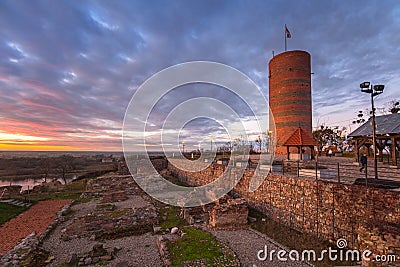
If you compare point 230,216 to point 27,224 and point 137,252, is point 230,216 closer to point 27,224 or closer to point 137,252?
point 137,252

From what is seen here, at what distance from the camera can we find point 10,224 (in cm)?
1375

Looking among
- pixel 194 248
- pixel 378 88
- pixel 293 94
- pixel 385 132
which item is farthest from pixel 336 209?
pixel 293 94

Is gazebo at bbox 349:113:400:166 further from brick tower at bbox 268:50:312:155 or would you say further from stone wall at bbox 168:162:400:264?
brick tower at bbox 268:50:312:155

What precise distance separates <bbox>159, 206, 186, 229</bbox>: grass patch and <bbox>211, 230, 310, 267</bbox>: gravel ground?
2.65m

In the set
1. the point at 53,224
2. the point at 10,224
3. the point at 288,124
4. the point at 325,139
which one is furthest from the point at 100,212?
the point at 325,139

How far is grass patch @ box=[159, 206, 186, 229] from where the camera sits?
478 inches

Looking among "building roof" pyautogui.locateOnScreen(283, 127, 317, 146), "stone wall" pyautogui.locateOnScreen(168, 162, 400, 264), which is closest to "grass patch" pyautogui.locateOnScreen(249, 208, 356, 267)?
"stone wall" pyautogui.locateOnScreen(168, 162, 400, 264)

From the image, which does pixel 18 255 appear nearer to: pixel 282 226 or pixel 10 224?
pixel 10 224

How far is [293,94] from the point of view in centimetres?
2642

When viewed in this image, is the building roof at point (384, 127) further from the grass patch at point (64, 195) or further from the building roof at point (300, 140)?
the grass patch at point (64, 195)

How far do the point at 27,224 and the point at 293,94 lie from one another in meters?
28.9

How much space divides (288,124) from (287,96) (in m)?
3.65

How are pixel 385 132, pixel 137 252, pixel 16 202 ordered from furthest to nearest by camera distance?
pixel 16 202, pixel 385 132, pixel 137 252

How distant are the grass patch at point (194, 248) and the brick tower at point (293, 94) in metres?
21.2
